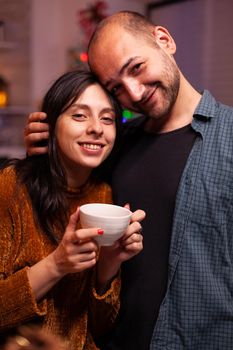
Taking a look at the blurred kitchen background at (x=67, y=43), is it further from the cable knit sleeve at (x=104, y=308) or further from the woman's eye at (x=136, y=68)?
the cable knit sleeve at (x=104, y=308)

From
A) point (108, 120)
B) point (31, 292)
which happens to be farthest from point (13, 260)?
point (108, 120)

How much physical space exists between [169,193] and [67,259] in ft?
1.47

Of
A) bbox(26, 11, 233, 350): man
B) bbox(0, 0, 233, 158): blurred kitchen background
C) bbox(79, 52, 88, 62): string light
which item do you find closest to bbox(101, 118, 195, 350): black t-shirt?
bbox(26, 11, 233, 350): man

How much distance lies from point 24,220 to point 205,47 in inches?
138

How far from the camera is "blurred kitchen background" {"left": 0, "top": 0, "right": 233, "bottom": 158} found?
428 centimetres

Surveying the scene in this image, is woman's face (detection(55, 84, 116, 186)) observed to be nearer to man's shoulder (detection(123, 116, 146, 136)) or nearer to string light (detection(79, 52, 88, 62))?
man's shoulder (detection(123, 116, 146, 136))

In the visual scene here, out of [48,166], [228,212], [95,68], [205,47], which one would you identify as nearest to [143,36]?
[95,68]

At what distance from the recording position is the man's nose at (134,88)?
4.83 ft

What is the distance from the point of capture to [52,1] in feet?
15.7

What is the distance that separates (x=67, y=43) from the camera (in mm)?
4832

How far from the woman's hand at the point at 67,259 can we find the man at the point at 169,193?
0.33 metres

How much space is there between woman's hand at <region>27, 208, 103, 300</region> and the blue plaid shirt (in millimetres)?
329

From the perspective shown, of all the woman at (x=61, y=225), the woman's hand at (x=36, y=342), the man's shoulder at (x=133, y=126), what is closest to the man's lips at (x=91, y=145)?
the woman at (x=61, y=225)

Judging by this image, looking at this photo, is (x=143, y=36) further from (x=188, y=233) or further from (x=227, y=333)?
(x=227, y=333)
